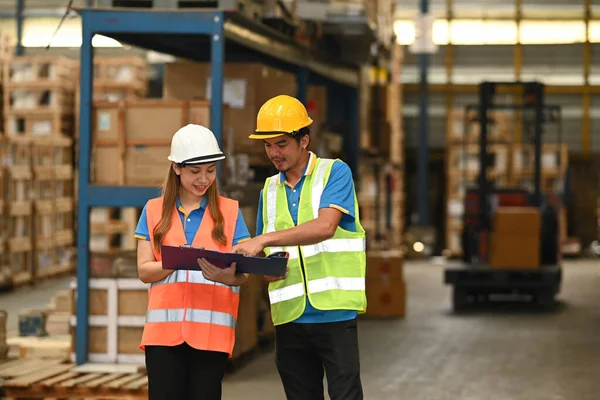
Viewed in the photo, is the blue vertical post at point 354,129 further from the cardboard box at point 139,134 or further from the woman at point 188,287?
the woman at point 188,287

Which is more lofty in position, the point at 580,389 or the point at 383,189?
the point at 383,189

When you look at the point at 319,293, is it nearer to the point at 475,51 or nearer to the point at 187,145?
the point at 187,145

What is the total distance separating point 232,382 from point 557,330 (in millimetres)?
4640

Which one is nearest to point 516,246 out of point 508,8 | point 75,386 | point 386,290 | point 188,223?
point 386,290

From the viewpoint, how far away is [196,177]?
4.24 m

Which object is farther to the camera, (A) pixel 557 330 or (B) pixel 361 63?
(B) pixel 361 63

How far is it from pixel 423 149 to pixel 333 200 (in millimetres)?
20149

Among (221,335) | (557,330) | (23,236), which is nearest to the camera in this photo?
(221,335)

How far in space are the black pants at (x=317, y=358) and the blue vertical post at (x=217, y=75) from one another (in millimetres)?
3801

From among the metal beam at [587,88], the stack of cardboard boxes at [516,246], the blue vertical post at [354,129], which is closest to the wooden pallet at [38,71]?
the blue vertical post at [354,129]

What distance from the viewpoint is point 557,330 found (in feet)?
38.8

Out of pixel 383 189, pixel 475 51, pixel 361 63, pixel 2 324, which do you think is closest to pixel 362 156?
pixel 361 63

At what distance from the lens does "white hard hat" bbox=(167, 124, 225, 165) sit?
421 centimetres

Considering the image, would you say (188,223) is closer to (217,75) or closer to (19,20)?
(217,75)
